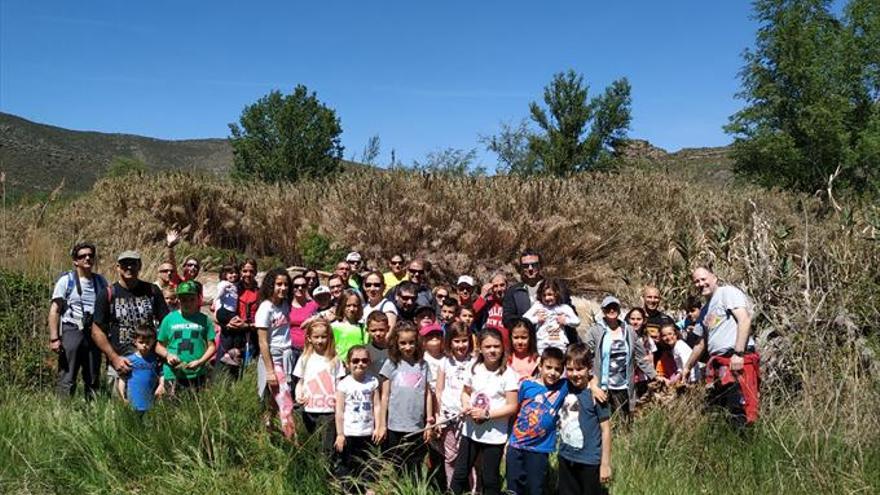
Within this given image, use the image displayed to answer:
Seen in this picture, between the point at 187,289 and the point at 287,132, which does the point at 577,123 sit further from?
the point at 187,289

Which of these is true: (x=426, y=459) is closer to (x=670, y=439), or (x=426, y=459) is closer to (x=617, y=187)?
(x=670, y=439)

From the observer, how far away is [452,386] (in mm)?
4895

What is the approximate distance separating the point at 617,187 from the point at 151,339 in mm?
11562

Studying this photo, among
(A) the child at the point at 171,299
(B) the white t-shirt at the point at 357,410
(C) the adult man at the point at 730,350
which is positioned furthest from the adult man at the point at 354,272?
(C) the adult man at the point at 730,350

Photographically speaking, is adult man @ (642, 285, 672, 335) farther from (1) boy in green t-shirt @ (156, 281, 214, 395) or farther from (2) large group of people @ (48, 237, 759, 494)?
(1) boy in green t-shirt @ (156, 281, 214, 395)

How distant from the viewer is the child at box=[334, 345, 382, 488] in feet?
15.5

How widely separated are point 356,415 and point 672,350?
322cm

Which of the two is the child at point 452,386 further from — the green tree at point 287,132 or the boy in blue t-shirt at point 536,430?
the green tree at point 287,132

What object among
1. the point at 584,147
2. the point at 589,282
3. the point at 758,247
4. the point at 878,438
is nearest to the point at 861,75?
the point at 584,147

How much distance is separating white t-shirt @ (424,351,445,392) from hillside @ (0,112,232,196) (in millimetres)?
34696

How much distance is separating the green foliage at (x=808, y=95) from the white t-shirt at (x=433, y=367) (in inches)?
1138

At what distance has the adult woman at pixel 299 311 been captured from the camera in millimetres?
6082

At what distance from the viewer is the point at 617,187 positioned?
1540 cm

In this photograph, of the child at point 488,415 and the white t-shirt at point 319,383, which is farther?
the white t-shirt at point 319,383
